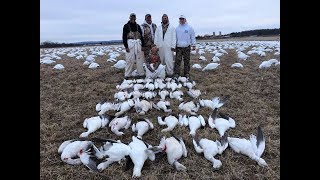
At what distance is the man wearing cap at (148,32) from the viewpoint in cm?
920

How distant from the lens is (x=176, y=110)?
6.38 metres

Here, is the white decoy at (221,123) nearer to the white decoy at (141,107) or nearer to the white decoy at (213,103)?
the white decoy at (213,103)

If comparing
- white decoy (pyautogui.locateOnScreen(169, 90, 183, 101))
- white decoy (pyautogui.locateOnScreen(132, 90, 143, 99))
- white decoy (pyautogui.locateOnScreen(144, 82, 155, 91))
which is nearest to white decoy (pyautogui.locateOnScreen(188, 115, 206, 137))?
white decoy (pyautogui.locateOnScreen(169, 90, 183, 101))

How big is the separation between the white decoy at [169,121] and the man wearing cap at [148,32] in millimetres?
4025

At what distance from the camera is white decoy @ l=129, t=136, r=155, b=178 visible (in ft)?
12.7

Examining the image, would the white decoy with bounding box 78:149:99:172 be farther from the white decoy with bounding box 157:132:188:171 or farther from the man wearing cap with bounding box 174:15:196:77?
the man wearing cap with bounding box 174:15:196:77

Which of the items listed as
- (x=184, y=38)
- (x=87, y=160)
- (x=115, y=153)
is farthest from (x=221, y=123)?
(x=184, y=38)

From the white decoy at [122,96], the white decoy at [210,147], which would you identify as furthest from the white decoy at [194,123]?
the white decoy at [122,96]

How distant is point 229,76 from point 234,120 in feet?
13.3

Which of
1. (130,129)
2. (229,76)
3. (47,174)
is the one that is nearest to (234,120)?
(130,129)

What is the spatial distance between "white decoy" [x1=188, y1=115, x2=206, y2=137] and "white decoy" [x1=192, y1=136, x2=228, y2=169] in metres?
0.49

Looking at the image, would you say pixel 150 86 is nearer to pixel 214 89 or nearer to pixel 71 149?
pixel 214 89

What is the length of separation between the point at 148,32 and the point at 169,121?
4.38 m
